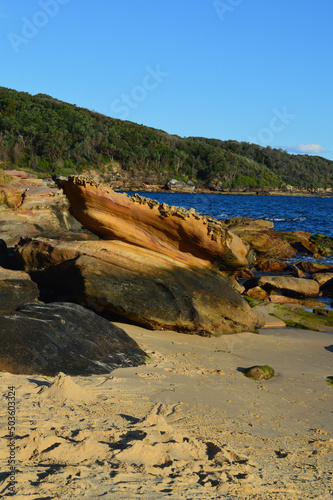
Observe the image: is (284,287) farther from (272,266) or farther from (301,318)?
(272,266)

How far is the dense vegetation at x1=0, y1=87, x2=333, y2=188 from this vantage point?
9650cm

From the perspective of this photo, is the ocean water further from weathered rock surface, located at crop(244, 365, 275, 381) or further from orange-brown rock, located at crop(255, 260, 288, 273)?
weathered rock surface, located at crop(244, 365, 275, 381)

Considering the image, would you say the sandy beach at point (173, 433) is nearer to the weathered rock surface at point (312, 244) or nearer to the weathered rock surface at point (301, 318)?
the weathered rock surface at point (301, 318)

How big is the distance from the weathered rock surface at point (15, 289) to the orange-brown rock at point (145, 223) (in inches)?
83.4

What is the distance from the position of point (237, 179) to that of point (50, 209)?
113m

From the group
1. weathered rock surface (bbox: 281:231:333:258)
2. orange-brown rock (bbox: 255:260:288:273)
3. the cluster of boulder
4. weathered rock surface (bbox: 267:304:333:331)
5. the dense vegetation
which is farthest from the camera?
the dense vegetation

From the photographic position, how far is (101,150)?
11012cm

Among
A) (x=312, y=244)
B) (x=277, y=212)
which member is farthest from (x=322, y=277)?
(x=277, y=212)

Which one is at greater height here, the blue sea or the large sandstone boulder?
the blue sea

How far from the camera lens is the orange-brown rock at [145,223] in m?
10.4

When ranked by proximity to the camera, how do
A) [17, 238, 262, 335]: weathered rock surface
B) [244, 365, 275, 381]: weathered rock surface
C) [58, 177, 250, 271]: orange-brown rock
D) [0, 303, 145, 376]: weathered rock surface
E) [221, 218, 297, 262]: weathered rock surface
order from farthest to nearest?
[221, 218, 297, 262]: weathered rock surface, [58, 177, 250, 271]: orange-brown rock, [17, 238, 262, 335]: weathered rock surface, [244, 365, 275, 381]: weathered rock surface, [0, 303, 145, 376]: weathered rock surface

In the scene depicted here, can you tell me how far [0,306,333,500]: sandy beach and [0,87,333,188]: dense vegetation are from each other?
87128mm

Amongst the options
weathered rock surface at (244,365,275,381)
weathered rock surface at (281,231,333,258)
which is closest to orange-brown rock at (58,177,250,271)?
weathered rock surface at (244,365,275,381)

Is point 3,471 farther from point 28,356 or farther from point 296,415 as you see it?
point 296,415
